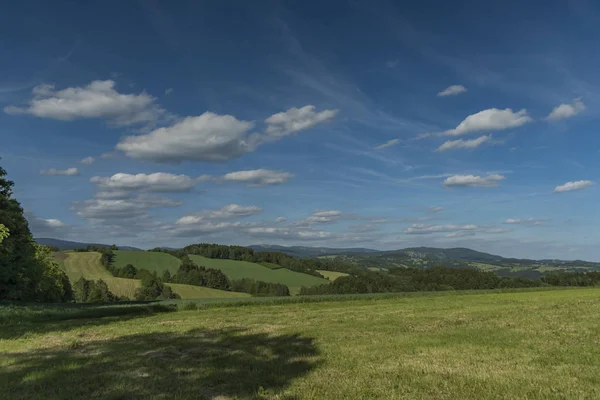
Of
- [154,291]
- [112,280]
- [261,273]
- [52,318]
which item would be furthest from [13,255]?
[261,273]

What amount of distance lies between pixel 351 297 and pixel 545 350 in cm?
4497

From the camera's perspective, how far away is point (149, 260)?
130750 millimetres

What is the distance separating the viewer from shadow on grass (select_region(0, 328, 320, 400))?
9414mm

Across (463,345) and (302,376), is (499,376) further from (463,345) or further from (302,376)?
(302,376)

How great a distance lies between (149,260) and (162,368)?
128 meters

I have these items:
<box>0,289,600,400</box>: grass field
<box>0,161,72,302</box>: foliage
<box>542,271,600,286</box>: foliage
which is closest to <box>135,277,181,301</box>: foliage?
<box>0,161,72,302</box>: foliage

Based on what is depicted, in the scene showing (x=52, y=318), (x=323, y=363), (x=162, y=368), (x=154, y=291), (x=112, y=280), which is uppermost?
(x=323, y=363)

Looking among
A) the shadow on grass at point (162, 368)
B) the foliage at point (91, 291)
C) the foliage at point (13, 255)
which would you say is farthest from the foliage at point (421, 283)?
the shadow on grass at point (162, 368)

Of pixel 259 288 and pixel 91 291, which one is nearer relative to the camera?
pixel 91 291

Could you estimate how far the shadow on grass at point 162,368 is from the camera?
941 centimetres

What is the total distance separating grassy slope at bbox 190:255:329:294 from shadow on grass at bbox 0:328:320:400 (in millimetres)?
96480

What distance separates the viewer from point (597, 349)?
12.1 meters

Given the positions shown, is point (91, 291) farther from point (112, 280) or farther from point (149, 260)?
point (149, 260)

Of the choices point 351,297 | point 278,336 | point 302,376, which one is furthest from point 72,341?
point 351,297
